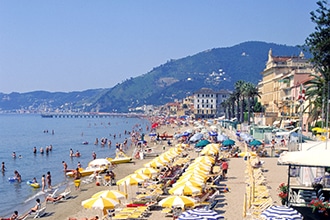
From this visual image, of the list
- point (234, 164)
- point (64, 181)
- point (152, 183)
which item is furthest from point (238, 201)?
point (64, 181)

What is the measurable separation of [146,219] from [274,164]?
1666cm

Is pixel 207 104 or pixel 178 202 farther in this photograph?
pixel 207 104

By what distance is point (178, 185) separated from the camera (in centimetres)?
1739

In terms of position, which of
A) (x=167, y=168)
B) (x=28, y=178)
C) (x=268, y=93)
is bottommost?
(x=28, y=178)

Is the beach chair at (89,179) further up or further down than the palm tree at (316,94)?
further down

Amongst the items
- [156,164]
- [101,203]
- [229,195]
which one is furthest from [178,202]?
[156,164]

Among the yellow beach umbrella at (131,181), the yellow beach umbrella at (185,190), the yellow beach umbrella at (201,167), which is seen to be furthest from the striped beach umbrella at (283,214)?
the yellow beach umbrella at (201,167)

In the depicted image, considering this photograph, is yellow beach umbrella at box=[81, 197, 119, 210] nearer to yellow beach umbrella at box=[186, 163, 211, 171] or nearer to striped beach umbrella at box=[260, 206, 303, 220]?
striped beach umbrella at box=[260, 206, 303, 220]

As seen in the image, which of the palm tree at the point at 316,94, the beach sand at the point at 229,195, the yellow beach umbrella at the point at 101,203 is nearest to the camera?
the yellow beach umbrella at the point at 101,203

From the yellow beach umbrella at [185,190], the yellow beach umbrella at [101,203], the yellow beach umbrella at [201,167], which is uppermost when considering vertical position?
the yellow beach umbrella at [201,167]

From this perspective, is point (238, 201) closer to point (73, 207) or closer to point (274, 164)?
point (73, 207)

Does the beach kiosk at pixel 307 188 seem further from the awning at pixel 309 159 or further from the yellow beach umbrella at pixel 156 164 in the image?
the yellow beach umbrella at pixel 156 164

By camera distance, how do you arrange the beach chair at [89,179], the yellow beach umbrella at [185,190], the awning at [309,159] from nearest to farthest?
the awning at [309,159] → the yellow beach umbrella at [185,190] → the beach chair at [89,179]

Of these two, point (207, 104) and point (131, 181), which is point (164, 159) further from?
point (207, 104)
